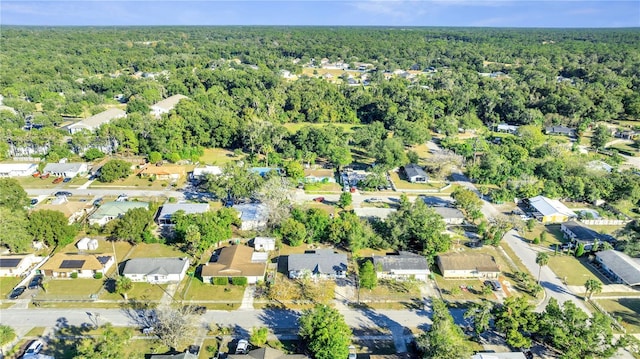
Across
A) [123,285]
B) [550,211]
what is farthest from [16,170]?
[550,211]

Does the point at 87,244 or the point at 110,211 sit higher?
the point at 110,211

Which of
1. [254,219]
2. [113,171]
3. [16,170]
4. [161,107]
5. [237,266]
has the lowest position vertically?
[237,266]

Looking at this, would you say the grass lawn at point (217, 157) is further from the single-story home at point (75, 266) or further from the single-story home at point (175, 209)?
the single-story home at point (75, 266)

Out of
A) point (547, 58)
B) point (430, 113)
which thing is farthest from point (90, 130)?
point (547, 58)

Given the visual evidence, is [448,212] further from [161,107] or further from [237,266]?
[161,107]

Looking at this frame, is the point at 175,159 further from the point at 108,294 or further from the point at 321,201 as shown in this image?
the point at 108,294

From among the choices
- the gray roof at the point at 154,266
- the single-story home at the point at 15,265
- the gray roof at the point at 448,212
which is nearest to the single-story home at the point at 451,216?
the gray roof at the point at 448,212

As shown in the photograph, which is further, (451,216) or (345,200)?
(345,200)

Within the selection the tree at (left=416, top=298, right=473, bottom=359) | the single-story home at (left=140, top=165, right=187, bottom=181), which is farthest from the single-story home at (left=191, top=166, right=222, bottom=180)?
the tree at (left=416, top=298, right=473, bottom=359)
